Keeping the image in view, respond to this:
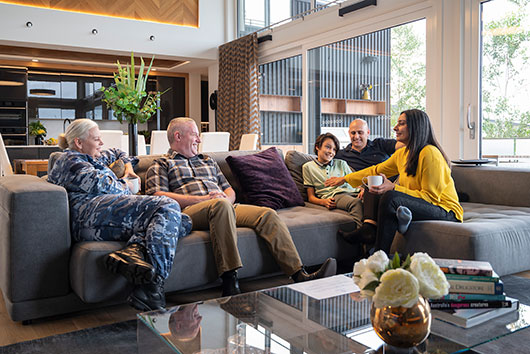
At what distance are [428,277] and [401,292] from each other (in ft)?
0.33

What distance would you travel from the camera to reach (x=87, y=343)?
6.66 ft

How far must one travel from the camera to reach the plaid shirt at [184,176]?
2982 millimetres

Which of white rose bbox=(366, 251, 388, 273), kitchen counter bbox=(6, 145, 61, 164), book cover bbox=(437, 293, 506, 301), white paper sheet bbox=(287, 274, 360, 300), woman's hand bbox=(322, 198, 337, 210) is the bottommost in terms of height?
white paper sheet bbox=(287, 274, 360, 300)

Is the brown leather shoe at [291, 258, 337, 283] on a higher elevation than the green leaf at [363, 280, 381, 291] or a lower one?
lower

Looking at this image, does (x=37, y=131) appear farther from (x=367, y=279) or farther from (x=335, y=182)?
(x=367, y=279)

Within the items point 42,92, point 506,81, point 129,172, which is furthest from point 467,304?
point 42,92

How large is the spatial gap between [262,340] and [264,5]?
7.32 meters

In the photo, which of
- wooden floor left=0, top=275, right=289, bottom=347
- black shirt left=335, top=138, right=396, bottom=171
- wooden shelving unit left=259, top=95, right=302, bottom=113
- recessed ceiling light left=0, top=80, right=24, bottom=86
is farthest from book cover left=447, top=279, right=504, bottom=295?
recessed ceiling light left=0, top=80, right=24, bottom=86

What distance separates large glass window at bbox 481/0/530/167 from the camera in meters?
4.31

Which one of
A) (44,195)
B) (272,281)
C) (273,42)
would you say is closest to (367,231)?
(272,281)

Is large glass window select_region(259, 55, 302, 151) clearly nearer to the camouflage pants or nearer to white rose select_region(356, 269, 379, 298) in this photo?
the camouflage pants

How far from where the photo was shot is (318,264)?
3.11m

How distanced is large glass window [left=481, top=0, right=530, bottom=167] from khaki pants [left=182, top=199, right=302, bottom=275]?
2.81m

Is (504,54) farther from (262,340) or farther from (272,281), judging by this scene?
(262,340)
